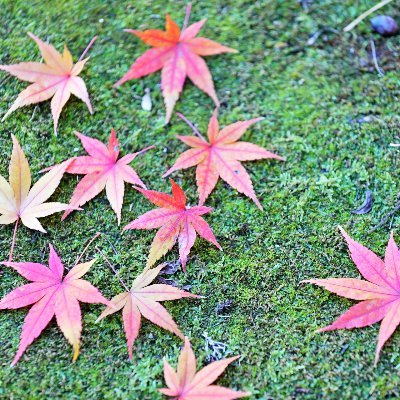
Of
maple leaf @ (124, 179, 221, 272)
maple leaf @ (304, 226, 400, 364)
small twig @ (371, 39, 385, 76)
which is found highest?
small twig @ (371, 39, 385, 76)

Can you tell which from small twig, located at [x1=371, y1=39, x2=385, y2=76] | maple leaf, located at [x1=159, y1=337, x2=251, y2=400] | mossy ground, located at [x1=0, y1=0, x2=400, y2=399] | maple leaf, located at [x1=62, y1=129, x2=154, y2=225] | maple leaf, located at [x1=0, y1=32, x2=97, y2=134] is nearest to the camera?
maple leaf, located at [x1=159, y1=337, x2=251, y2=400]

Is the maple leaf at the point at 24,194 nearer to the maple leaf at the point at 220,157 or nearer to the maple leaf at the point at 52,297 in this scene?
the maple leaf at the point at 52,297

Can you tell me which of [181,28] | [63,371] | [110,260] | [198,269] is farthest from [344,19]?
[63,371]

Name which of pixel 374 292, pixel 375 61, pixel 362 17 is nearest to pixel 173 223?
pixel 374 292

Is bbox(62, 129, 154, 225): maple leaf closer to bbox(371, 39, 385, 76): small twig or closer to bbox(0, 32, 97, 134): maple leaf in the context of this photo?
bbox(0, 32, 97, 134): maple leaf

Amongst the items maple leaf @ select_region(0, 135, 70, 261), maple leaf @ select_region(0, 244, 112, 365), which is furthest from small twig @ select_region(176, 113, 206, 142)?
maple leaf @ select_region(0, 244, 112, 365)

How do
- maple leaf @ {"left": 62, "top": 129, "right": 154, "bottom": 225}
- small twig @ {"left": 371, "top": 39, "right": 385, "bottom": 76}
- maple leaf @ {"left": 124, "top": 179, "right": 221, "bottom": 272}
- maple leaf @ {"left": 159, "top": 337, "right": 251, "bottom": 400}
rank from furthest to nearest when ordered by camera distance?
small twig @ {"left": 371, "top": 39, "right": 385, "bottom": 76}
maple leaf @ {"left": 62, "top": 129, "right": 154, "bottom": 225}
maple leaf @ {"left": 124, "top": 179, "right": 221, "bottom": 272}
maple leaf @ {"left": 159, "top": 337, "right": 251, "bottom": 400}

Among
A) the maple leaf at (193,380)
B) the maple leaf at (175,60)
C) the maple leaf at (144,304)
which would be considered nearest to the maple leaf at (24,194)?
the maple leaf at (144,304)
